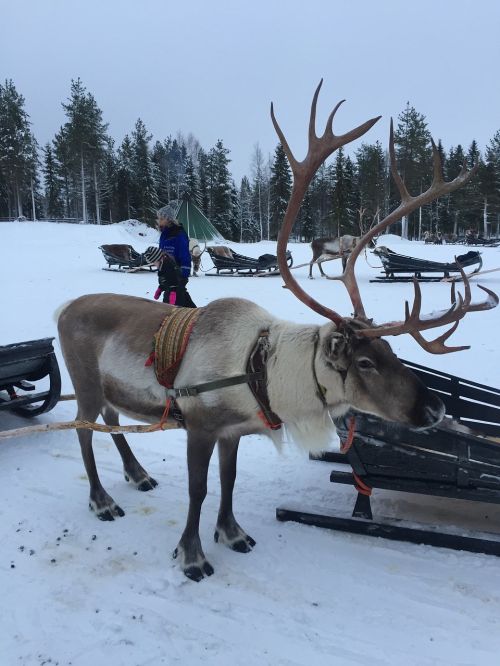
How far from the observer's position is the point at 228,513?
3057 millimetres

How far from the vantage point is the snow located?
88.6 inches

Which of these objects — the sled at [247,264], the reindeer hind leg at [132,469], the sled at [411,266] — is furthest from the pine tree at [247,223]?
the reindeer hind leg at [132,469]

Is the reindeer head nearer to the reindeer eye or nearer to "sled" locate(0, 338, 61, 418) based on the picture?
the reindeer eye

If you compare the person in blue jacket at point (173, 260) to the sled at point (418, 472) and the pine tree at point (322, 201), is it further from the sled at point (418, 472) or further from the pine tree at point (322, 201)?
the pine tree at point (322, 201)

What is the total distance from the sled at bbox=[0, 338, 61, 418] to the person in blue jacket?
1664 millimetres

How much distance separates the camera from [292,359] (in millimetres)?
2686

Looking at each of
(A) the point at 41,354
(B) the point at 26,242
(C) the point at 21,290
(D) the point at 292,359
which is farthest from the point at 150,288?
(B) the point at 26,242

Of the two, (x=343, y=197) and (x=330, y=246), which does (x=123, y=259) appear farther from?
(x=343, y=197)

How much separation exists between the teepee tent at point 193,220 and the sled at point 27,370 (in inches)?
839

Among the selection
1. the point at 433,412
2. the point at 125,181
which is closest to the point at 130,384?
the point at 433,412

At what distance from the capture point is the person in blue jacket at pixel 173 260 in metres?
5.75

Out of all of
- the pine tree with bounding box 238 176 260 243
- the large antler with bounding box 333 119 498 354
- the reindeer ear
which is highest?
the pine tree with bounding box 238 176 260 243

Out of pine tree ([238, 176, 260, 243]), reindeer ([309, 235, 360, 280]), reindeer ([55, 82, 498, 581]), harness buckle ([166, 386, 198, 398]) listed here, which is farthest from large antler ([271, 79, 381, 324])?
pine tree ([238, 176, 260, 243])

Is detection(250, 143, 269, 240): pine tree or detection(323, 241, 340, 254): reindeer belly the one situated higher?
detection(250, 143, 269, 240): pine tree
